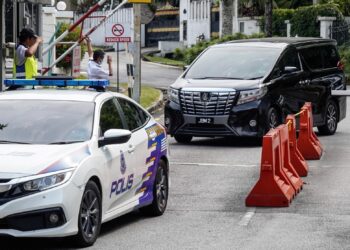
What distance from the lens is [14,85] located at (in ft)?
40.6

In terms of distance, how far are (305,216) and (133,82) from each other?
1628 cm

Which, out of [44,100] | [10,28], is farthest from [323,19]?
[44,100]

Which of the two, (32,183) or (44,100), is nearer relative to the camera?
(32,183)

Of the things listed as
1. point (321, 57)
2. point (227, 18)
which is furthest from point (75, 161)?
point (227, 18)

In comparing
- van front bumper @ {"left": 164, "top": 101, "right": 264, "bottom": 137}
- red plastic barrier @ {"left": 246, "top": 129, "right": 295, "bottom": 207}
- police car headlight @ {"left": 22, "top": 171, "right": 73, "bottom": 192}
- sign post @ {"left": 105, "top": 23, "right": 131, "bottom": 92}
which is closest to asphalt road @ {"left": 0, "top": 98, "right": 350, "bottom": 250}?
red plastic barrier @ {"left": 246, "top": 129, "right": 295, "bottom": 207}

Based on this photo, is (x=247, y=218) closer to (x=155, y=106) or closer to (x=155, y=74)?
(x=155, y=106)

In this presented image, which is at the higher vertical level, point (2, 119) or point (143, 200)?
point (2, 119)

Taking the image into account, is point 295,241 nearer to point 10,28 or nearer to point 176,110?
point 176,110

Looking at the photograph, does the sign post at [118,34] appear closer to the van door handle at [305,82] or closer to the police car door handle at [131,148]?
the van door handle at [305,82]

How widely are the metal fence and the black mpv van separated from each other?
25871 millimetres

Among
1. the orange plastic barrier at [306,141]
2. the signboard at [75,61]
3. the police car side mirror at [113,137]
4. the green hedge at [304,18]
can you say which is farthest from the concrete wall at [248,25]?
the police car side mirror at [113,137]

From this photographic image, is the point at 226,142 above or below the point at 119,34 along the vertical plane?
below

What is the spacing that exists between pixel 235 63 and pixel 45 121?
33.1 feet

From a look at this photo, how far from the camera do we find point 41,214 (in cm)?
946
